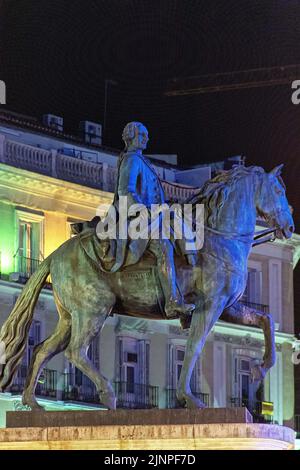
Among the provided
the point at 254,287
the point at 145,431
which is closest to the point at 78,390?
the point at 254,287

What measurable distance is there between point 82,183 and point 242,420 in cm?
2955

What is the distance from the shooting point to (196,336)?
792 inches

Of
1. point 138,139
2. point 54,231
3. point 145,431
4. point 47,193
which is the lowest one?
point 145,431

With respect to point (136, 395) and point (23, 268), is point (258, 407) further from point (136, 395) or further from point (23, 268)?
point (23, 268)

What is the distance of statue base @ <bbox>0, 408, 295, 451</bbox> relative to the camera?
19156mm

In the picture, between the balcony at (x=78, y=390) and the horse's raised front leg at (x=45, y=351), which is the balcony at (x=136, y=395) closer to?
the balcony at (x=78, y=390)

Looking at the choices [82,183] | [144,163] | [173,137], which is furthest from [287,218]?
[82,183]

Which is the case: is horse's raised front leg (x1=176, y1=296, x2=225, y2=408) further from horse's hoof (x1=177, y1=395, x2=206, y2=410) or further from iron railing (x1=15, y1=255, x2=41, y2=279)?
iron railing (x1=15, y1=255, x2=41, y2=279)

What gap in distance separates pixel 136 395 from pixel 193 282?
2945cm

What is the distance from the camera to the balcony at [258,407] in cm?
5191

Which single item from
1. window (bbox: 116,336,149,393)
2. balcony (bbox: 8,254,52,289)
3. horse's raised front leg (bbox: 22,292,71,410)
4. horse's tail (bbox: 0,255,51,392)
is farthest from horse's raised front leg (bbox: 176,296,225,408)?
window (bbox: 116,336,149,393)

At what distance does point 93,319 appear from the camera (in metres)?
20.3

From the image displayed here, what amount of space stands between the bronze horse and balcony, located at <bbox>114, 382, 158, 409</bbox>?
91.5ft
